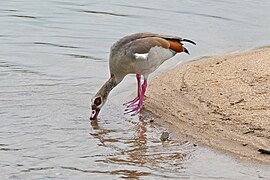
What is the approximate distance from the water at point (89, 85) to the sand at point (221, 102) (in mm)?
272

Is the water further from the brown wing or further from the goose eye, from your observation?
the brown wing

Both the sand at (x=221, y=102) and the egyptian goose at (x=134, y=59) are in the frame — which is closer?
the sand at (x=221, y=102)

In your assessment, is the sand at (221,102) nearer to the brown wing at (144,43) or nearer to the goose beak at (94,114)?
the brown wing at (144,43)

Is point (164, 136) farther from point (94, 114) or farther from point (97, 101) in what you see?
point (97, 101)

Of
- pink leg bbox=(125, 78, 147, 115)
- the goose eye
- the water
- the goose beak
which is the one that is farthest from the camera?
pink leg bbox=(125, 78, 147, 115)

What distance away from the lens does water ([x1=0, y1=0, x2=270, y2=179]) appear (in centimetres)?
682

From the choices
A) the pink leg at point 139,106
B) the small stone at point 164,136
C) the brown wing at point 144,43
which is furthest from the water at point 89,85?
the brown wing at point 144,43

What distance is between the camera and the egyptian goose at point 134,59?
29.3ft

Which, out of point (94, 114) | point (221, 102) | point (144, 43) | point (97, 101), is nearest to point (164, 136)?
point (221, 102)

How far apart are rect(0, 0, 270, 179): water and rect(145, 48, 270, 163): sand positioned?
10.7 inches

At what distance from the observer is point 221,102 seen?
27.9ft

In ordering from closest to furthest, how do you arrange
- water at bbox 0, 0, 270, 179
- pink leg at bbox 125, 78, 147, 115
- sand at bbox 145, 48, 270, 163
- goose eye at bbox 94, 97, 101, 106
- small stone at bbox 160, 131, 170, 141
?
water at bbox 0, 0, 270, 179
sand at bbox 145, 48, 270, 163
small stone at bbox 160, 131, 170, 141
goose eye at bbox 94, 97, 101, 106
pink leg at bbox 125, 78, 147, 115

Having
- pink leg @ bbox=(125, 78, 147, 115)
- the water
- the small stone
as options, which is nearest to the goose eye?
the water

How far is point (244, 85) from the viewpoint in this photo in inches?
348
